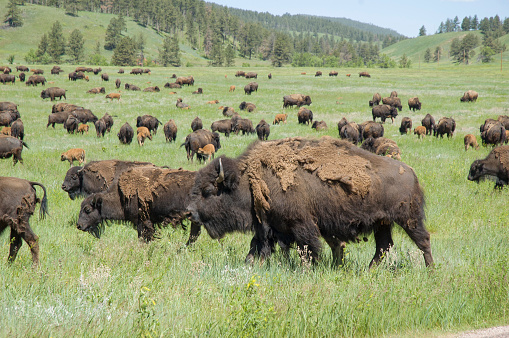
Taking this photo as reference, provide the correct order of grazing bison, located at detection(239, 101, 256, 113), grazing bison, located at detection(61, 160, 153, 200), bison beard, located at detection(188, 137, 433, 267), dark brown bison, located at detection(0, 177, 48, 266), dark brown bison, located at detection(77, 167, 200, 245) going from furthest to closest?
grazing bison, located at detection(239, 101, 256, 113), grazing bison, located at detection(61, 160, 153, 200), dark brown bison, located at detection(77, 167, 200, 245), dark brown bison, located at detection(0, 177, 48, 266), bison beard, located at detection(188, 137, 433, 267)

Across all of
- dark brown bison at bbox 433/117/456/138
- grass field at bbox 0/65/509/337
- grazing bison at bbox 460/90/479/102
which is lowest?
grass field at bbox 0/65/509/337

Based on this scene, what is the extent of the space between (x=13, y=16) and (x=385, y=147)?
143m

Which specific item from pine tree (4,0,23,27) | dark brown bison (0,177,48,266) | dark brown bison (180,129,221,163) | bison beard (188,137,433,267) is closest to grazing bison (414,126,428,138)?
dark brown bison (180,129,221,163)

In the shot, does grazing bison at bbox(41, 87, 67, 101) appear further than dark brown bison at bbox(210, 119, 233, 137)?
A: Yes

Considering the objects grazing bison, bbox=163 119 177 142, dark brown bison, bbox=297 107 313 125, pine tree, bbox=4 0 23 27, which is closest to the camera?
grazing bison, bbox=163 119 177 142

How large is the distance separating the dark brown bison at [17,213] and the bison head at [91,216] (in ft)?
4.72

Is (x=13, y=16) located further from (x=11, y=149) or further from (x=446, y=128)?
(x=446, y=128)

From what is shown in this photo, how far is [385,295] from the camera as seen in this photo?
4809 millimetres

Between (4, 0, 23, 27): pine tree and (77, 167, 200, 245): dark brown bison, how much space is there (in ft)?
475

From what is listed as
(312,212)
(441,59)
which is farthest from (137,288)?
(441,59)

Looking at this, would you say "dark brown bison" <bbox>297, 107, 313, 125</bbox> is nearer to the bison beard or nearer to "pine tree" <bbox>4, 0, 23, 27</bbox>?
the bison beard

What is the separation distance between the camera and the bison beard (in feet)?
19.2

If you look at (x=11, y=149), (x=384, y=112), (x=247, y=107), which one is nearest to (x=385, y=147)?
(x=11, y=149)

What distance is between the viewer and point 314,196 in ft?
19.5
